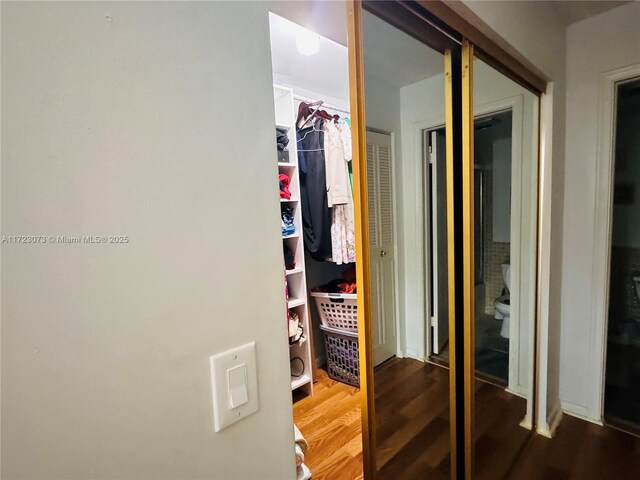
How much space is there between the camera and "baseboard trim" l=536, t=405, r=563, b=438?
193 centimetres

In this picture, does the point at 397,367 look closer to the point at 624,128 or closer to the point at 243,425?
the point at 243,425

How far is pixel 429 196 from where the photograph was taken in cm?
138

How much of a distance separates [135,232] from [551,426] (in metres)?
2.61

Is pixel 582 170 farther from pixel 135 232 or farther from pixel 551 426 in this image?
pixel 135 232

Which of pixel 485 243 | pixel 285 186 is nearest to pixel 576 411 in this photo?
pixel 485 243

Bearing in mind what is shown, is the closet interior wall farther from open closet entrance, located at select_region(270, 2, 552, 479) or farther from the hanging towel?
the hanging towel

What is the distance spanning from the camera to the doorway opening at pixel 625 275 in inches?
78.3

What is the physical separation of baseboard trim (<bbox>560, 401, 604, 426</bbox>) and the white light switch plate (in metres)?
2.53

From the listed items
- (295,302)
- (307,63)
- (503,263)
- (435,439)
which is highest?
(307,63)

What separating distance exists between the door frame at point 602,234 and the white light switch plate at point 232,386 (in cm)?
233

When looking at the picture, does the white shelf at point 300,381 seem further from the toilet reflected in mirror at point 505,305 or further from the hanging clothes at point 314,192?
the toilet reflected in mirror at point 505,305

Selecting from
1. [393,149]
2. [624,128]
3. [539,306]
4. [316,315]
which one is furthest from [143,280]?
[624,128]

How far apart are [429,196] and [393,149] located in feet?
0.96

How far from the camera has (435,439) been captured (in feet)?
4.83
